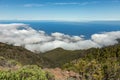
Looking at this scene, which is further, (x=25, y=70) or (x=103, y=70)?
(x=103, y=70)

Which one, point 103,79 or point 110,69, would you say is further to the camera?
point 110,69


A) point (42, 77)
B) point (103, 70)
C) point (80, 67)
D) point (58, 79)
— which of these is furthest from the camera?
point (103, 70)

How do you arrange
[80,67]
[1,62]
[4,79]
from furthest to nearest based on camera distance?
[80,67]
[1,62]
[4,79]

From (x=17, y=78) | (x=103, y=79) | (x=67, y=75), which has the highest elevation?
(x=17, y=78)

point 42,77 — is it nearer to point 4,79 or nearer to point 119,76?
point 4,79

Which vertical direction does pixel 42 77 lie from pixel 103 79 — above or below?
above

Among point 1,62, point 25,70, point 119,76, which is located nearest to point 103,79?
point 119,76

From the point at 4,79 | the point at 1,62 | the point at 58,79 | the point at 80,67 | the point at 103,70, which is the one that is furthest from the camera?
the point at 103,70

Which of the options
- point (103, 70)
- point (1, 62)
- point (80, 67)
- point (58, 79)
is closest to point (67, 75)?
point (58, 79)

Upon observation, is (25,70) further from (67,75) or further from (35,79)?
(67,75)
